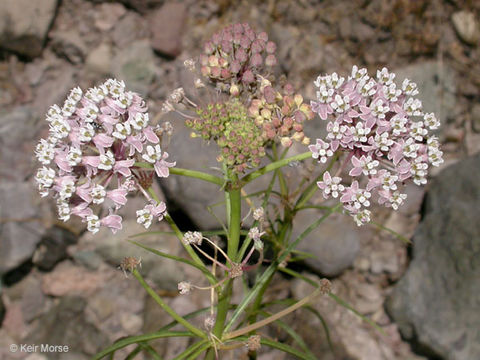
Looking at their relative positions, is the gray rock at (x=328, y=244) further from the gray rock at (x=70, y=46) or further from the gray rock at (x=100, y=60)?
the gray rock at (x=70, y=46)

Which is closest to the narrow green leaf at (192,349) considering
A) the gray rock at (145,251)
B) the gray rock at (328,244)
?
the gray rock at (328,244)

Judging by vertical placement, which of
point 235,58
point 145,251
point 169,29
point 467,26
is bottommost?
point 145,251

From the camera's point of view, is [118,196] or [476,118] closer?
[118,196]

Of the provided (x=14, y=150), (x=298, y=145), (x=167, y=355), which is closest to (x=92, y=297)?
(x=167, y=355)

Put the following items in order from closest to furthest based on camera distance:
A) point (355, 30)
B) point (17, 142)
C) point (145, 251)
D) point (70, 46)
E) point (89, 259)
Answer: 1. point (145, 251)
2. point (89, 259)
3. point (17, 142)
4. point (355, 30)
5. point (70, 46)

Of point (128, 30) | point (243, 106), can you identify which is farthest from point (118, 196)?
point (128, 30)

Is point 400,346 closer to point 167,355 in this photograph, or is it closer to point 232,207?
point 167,355

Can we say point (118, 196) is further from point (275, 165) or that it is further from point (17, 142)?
point (17, 142)
